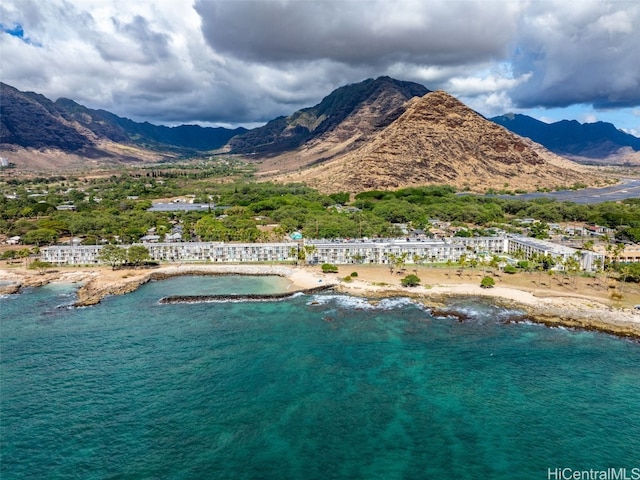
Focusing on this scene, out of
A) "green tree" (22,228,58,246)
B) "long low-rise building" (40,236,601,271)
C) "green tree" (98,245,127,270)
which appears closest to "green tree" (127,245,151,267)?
"green tree" (98,245,127,270)

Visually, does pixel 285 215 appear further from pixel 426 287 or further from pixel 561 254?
pixel 561 254

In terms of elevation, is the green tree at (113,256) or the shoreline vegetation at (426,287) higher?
the green tree at (113,256)

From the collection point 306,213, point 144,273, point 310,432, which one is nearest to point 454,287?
point 310,432

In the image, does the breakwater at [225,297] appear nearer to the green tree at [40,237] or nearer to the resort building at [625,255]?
the green tree at [40,237]

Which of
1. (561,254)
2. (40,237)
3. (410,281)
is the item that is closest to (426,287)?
(410,281)

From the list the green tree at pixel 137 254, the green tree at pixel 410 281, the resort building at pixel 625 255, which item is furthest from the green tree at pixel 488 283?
the green tree at pixel 137 254

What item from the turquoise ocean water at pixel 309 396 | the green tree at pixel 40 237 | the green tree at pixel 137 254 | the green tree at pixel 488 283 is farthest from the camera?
the green tree at pixel 40 237

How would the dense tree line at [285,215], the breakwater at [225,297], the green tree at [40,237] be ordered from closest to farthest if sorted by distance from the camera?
the breakwater at [225,297] < the green tree at [40,237] < the dense tree line at [285,215]

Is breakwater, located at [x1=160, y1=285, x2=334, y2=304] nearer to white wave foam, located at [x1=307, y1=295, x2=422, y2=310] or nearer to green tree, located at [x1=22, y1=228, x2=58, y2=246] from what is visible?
white wave foam, located at [x1=307, y1=295, x2=422, y2=310]
